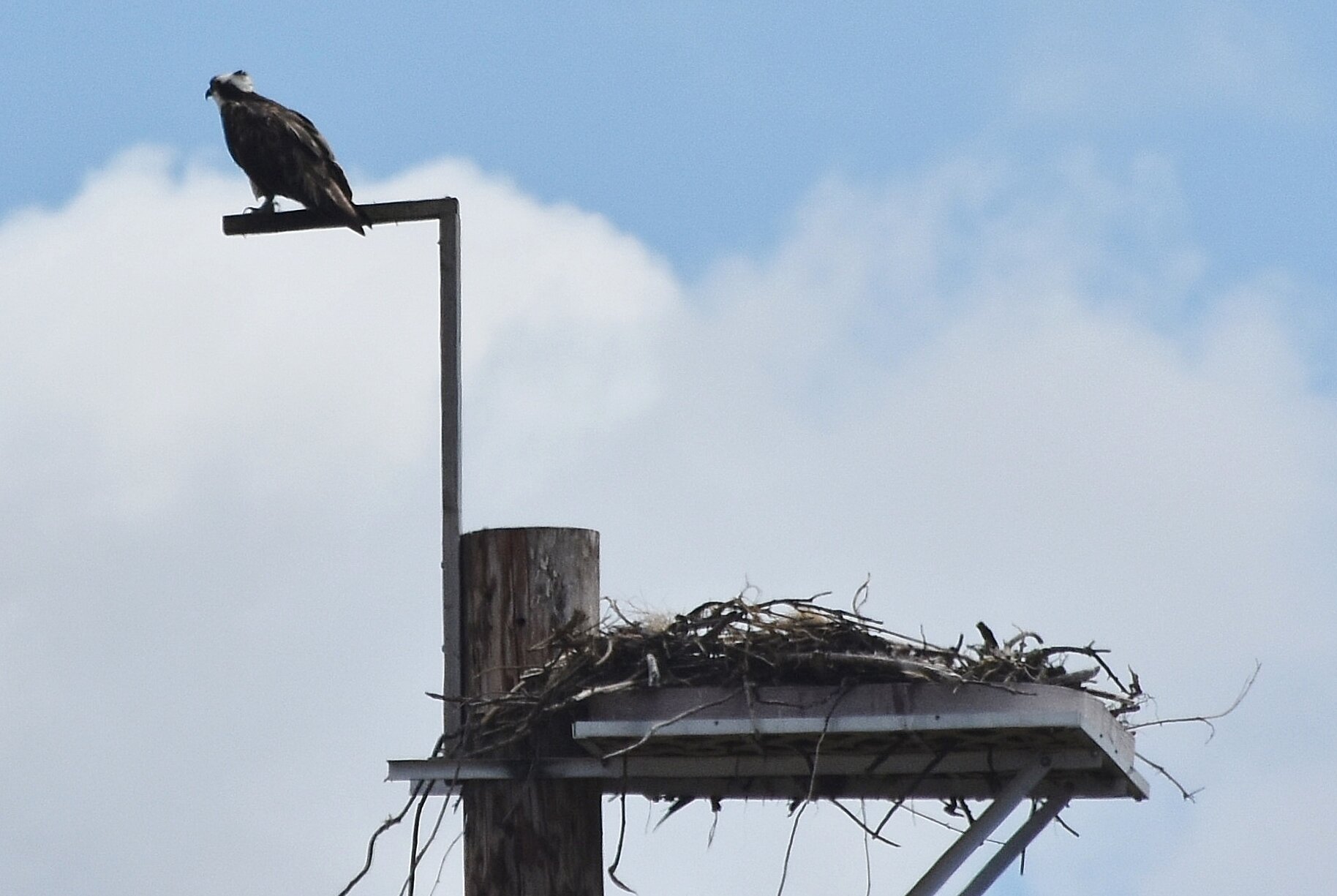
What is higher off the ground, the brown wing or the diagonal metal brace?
the brown wing

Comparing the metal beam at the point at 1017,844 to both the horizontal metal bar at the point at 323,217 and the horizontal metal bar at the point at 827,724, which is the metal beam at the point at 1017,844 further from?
the horizontal metal bar at the point at 323,217

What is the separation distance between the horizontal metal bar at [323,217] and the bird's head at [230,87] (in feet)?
6.82

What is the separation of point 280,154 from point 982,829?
4131 mm

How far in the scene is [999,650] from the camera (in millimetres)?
5586

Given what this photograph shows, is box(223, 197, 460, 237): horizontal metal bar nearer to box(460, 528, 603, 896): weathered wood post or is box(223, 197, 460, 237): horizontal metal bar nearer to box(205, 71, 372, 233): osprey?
box(205, 71, 372, 233): osprey

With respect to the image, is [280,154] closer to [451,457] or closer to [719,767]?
[451,457]

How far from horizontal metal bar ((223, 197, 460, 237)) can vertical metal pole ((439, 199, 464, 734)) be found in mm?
59

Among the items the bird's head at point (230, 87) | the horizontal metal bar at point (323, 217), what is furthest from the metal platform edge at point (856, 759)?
the bird's head at point (230, 87)

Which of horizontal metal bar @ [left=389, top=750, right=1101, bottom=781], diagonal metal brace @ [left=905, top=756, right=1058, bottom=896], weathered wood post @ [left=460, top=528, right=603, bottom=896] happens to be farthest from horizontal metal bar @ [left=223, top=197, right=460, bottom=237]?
diagonal metal brace @ [left=905, top=756, right=1058, bottom=896]

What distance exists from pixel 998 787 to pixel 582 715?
128cm

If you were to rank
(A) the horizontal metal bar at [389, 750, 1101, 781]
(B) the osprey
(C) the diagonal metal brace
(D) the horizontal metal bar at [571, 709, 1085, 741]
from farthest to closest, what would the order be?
(B) the osprey → (A) the horizontal metal bar at [389, 750, 1101, 781] → (C) the diagonal metal brace → (D) the horizontal metal bar at [571, 709, 1085, 741]

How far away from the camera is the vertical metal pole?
590cm

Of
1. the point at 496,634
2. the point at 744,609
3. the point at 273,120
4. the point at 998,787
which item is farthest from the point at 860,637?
the point at 273,120

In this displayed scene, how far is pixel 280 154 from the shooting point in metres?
7.92
